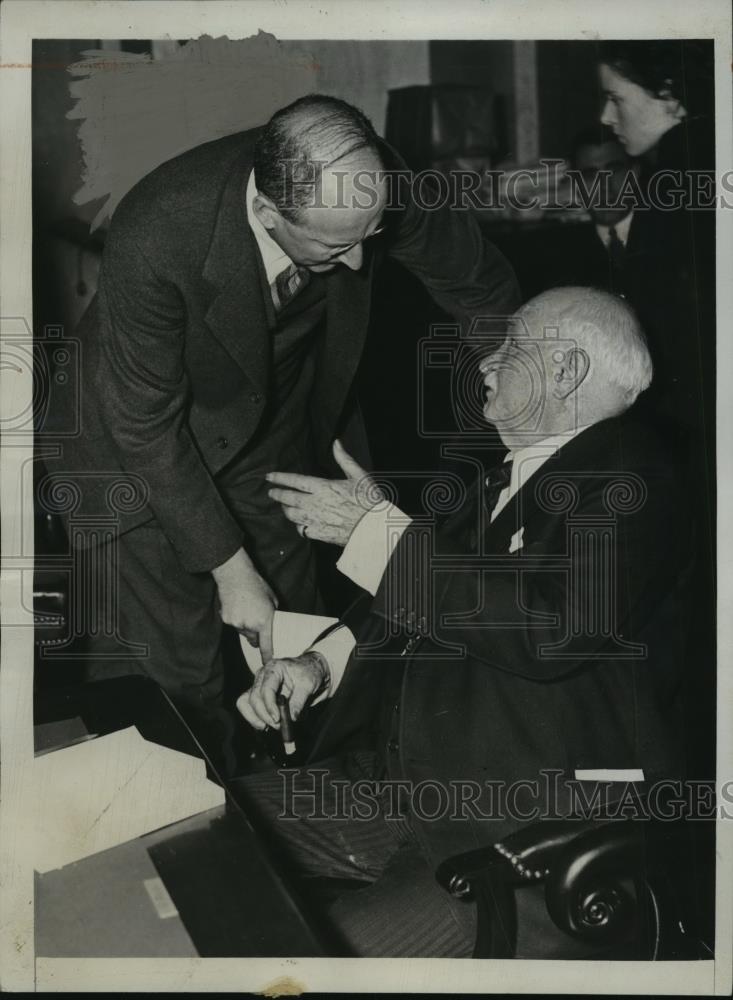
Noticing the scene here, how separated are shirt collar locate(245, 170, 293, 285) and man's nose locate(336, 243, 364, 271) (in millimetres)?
112

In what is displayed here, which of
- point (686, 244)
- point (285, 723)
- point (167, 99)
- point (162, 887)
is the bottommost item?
point (162, 887)

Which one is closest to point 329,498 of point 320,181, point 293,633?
point 293,633

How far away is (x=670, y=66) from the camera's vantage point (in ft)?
6.73

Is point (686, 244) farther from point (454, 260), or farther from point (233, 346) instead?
point (233, 346)

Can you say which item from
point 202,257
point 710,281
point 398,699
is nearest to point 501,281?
point 710,281

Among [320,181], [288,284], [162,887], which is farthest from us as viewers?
[288,284]

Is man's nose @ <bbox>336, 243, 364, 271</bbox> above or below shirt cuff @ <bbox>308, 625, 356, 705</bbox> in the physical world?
above

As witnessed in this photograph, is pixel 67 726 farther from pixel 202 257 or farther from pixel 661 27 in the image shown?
pixel 661 27

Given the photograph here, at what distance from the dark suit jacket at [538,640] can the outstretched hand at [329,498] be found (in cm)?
13

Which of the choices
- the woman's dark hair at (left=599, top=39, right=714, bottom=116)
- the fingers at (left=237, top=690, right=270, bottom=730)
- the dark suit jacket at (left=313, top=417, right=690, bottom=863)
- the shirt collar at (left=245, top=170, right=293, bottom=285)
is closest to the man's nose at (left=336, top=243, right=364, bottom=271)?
the shirt collar at (left=245, top=170, right=293, bottom=285)

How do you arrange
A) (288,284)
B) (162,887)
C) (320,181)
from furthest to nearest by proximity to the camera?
1. (288,284)
2. (320,181)
3. (162,887)

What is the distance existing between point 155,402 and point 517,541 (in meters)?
0.82

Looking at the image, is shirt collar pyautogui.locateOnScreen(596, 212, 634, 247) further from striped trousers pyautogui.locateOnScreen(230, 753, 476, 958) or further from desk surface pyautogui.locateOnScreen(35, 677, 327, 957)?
desk surface pyautogui.locateOnScreen(35, 677, 327, 957)

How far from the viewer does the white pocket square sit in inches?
76.9
